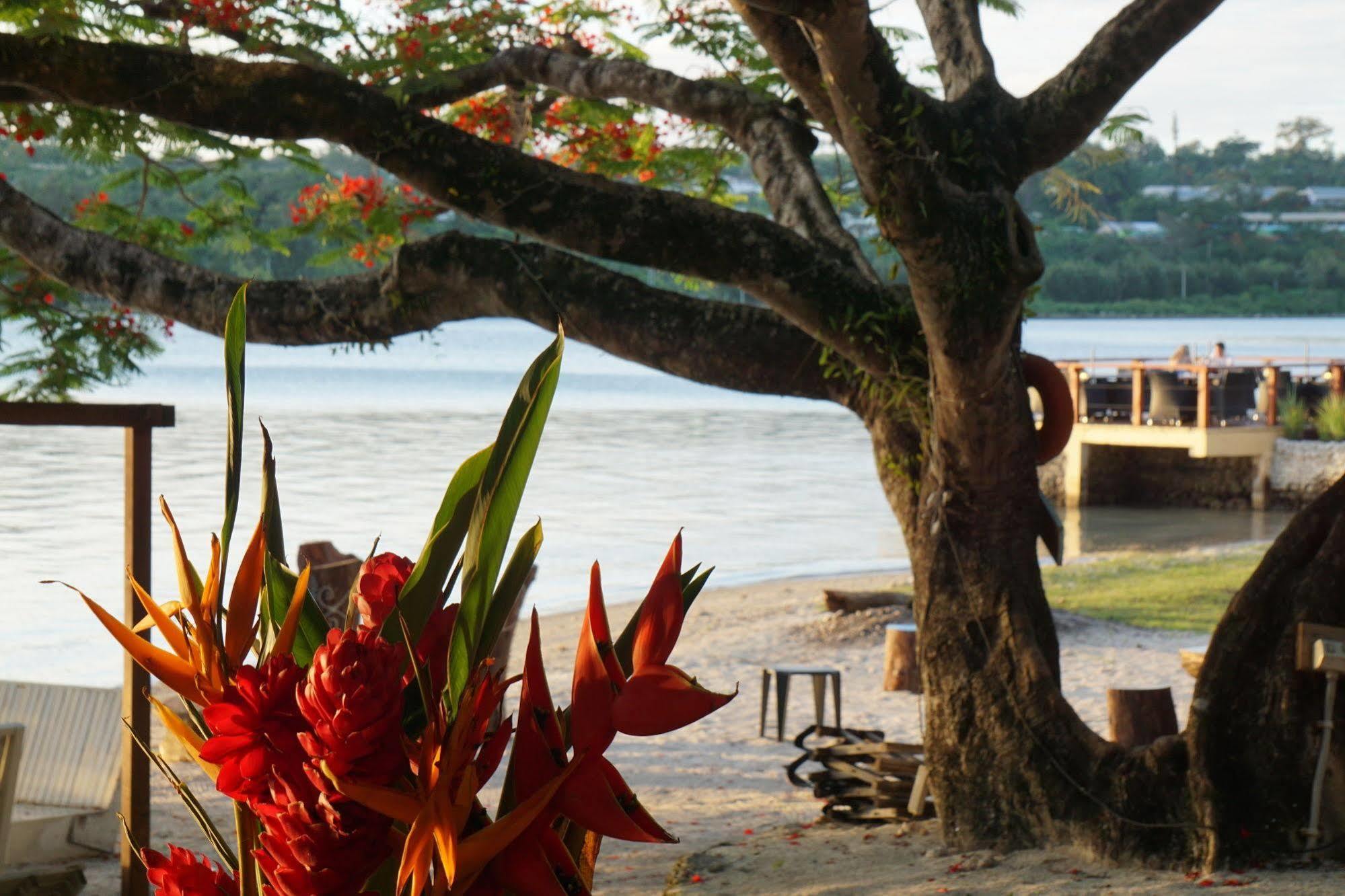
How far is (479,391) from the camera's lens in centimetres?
5269

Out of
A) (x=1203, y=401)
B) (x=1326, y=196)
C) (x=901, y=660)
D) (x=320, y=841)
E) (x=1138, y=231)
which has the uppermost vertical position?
(x=1326, y=196)

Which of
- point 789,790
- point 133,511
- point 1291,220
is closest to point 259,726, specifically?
point 133,511

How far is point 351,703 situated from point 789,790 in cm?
614

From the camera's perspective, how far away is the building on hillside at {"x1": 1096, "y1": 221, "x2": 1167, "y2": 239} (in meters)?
45.9

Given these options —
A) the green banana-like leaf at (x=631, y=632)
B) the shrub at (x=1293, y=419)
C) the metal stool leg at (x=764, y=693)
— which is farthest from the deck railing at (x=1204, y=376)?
the green banana-like leaf at (x=631, y=632)

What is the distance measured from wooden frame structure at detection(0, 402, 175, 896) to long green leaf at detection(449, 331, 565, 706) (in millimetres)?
3193

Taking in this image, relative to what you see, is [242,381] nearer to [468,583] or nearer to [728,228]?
[468,583]

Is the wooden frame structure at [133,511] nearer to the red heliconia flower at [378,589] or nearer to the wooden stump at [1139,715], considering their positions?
the wooden stump at [1139,715]


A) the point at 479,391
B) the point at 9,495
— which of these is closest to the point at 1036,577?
the point at 9,495

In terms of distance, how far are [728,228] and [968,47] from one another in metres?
1.21

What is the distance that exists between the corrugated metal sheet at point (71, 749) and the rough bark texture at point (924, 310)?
1.56m

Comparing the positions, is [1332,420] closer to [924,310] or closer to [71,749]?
[924,310]

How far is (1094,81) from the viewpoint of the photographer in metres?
4.02

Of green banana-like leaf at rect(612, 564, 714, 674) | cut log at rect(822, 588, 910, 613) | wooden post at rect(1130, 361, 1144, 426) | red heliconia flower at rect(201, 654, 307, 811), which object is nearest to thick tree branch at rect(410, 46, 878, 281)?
green banana-like leaf at rect(612, 564, 714, 674)
